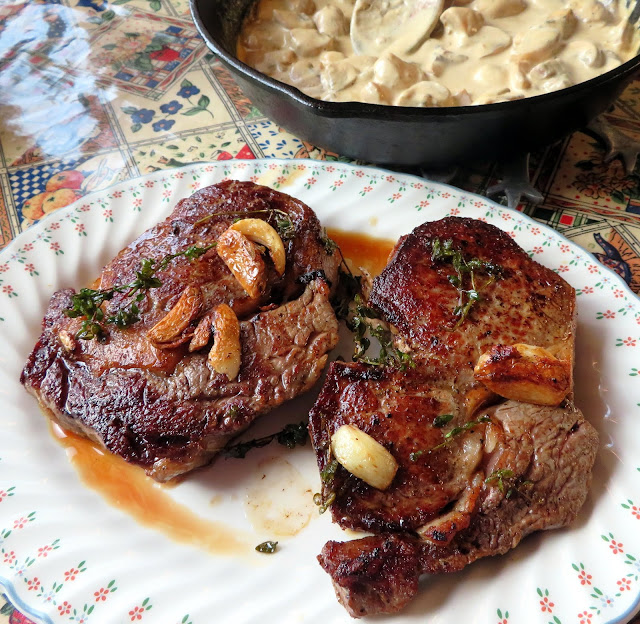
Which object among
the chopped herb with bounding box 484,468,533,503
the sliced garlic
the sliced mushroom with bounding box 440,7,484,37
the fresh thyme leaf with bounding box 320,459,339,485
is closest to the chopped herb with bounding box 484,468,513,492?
the chopped herb with bounding box 484,468,533,503

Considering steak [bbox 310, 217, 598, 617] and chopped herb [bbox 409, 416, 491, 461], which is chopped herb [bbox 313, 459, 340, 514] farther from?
chopped herb [bbox 409, 416, 491, 461]

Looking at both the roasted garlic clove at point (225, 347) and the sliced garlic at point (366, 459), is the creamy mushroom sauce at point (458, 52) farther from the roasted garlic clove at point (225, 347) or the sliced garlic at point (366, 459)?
the sliced garlic at point (366, 459)

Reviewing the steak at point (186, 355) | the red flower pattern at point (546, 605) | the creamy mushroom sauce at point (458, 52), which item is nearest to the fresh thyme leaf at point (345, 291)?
the steak at point (186, 355)

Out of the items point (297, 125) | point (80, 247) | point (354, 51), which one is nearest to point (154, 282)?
point (80, 247)

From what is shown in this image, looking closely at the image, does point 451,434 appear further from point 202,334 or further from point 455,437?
point 202,334

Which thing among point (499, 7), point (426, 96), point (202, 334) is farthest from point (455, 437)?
point (499, 7)

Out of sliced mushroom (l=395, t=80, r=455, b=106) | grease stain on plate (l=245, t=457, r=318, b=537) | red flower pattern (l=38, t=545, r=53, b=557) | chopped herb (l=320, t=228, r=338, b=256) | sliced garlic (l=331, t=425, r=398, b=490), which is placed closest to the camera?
sliced garlic (l=331, t=425, r=398, b=490)

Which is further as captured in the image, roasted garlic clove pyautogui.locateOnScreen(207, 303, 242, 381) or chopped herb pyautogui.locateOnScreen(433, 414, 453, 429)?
roasted garlic clove pyautogui.locateOnScreen(207, 303, 242, 381)

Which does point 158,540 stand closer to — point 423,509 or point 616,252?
point 423,509
